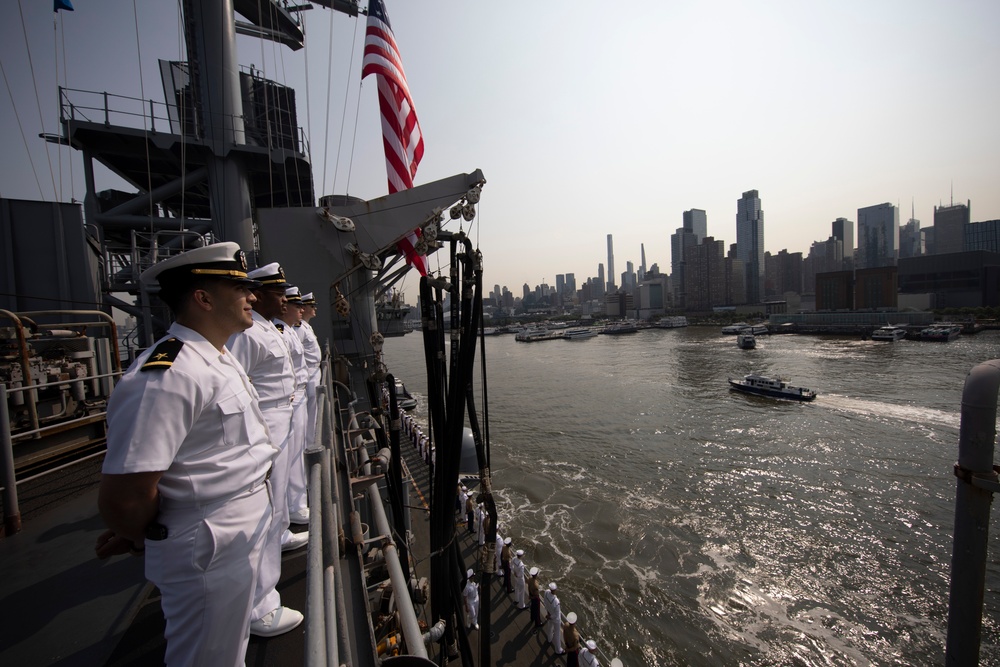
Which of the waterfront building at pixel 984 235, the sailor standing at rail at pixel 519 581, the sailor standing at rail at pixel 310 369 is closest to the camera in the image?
the sailor standing at rail at pixel 310 369

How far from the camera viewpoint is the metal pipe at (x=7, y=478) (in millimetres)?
2600

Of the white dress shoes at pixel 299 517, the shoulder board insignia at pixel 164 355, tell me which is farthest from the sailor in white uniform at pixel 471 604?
the shoulder board insignia at pixel 164 355

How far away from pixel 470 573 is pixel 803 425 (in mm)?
16600

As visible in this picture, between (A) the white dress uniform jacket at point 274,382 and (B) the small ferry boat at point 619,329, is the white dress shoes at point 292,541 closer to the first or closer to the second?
(A) the white dress uniform jacket at point 274,382

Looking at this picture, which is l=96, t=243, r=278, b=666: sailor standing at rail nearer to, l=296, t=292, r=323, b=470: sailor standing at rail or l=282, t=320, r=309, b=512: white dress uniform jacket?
l=282, t=320, r=309, b=512: white dress uniform jacket

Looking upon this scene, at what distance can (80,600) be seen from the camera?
215 cm

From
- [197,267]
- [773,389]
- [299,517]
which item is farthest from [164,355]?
[773,389]

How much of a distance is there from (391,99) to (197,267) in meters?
A: 6.00

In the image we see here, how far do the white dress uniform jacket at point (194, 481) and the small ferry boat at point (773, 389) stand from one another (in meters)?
24.1

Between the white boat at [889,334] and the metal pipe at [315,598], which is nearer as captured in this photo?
the metal pipe at [315,598]

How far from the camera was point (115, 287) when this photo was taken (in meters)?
10.0

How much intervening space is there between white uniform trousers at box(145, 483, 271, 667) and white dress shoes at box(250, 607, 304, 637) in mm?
560

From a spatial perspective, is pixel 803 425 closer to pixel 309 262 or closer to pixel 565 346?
pixel 309 262

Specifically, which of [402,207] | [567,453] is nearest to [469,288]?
[402,207]
